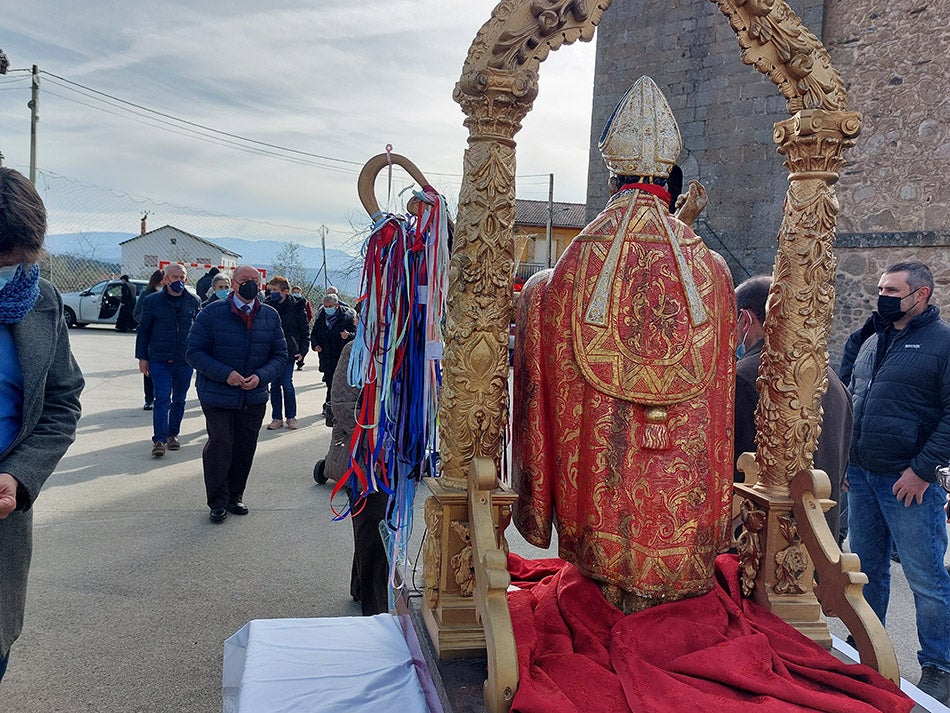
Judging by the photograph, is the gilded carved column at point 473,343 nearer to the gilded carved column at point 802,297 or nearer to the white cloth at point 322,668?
the white cloth at point 322,668

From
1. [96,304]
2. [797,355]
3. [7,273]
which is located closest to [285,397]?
[7,273]

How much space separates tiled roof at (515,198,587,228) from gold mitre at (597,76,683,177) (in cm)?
3770

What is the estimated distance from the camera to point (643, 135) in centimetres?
208

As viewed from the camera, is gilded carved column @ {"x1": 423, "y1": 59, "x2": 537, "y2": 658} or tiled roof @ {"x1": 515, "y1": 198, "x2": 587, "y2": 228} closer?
gilded carved column @ {"x1": 423, "y1": 59, "x2": 537, "y2": 658}

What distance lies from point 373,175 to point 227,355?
3.29 metres

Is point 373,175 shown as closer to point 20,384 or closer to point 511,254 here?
point 511,254

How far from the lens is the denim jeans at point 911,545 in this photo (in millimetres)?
3303

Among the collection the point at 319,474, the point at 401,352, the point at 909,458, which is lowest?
the point at 319,474

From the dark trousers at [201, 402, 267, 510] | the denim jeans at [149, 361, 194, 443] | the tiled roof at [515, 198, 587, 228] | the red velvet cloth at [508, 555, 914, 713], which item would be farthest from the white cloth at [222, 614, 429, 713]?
the tiled roof at [515, 198, 587, 228]

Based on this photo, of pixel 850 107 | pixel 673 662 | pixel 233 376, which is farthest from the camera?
pixel 850 107

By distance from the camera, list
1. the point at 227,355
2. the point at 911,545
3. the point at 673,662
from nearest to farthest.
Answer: the point at 673,662 < the point at 911,545 < the point at 227,355

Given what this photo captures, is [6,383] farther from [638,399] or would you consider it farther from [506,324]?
[638,399]

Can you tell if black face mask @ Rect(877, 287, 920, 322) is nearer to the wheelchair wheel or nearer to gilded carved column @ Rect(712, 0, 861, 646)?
gilded carved column @ Rect(712, 0, 861, 646)

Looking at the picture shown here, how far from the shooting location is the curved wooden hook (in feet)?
8.14
